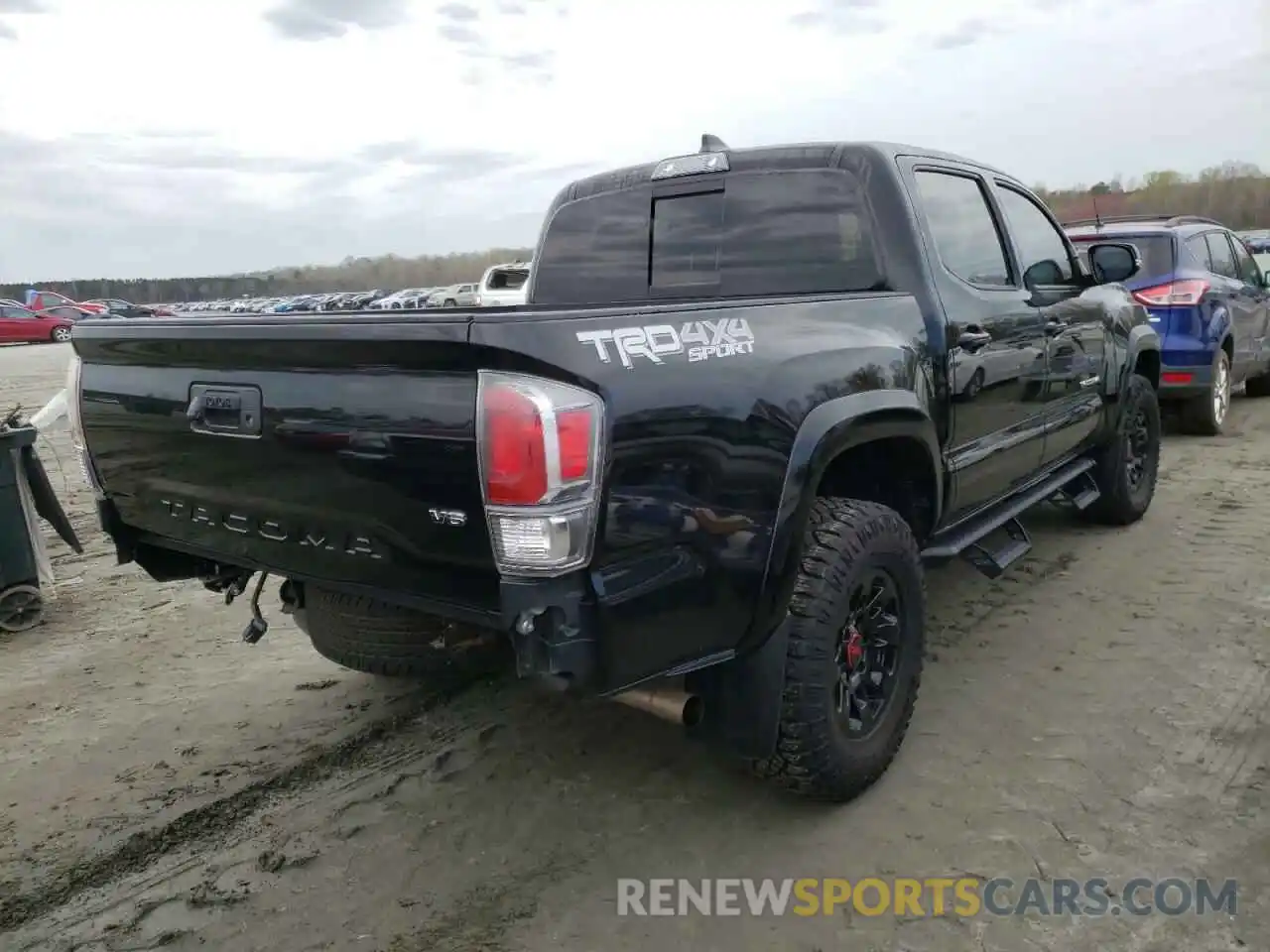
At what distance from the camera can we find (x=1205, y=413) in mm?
8023

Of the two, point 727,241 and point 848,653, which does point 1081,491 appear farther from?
point 848,653

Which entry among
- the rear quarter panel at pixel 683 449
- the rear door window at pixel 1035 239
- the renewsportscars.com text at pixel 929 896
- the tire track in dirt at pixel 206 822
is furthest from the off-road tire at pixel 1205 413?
the tire track in dirt at pixel 206 822

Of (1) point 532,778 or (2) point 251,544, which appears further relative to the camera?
(1) point 532,778

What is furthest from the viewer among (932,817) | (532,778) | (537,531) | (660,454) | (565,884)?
(532,778)

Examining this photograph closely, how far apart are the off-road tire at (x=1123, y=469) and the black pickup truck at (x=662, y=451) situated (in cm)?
170

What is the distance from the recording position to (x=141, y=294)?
7262 cm

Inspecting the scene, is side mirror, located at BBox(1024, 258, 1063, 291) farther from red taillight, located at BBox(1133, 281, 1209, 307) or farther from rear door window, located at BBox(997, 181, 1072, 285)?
red taillight, located at BBox(1133, 281, 1209, 307)

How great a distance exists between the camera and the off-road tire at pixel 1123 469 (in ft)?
17.7

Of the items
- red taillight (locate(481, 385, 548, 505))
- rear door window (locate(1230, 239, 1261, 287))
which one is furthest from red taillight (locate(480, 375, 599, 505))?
rear door window (locate(1230, 239, 1261, 287))

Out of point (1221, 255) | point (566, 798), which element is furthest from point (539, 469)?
point (1221, 255)

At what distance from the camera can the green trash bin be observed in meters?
4.71

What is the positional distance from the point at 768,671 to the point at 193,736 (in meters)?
2.29

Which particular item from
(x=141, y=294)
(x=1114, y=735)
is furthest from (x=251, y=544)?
(x=141, y=294)

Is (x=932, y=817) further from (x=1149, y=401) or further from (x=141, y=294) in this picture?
(x=141, y=294)
